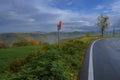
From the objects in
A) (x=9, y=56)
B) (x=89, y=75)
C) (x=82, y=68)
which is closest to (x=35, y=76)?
(x=89, y=75)

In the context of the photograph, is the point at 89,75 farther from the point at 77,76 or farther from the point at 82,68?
the point at 82,68

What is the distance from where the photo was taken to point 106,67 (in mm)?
12703

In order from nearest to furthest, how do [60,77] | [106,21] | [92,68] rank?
→ [60,77] < [92,68] < [106,21]

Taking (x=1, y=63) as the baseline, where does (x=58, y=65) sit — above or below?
above

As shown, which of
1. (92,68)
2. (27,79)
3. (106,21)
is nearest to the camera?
(27,79)

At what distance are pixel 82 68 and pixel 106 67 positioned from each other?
3.96 ft

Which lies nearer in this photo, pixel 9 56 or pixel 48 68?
pixel 48 68

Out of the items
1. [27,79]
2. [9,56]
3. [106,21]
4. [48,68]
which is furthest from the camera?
[106,21]

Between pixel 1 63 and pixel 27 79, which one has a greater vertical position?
pixel 27 79

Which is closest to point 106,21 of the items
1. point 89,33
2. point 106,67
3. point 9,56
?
point 89,33

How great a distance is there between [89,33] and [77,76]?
49.3m

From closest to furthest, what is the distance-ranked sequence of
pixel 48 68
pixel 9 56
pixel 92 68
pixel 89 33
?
pixel 48 68, pixel 92 68, pixel 9 56, pixel 89 33

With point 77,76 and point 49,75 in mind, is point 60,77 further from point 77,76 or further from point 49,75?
point 77,76

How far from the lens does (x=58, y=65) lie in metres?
11.0
